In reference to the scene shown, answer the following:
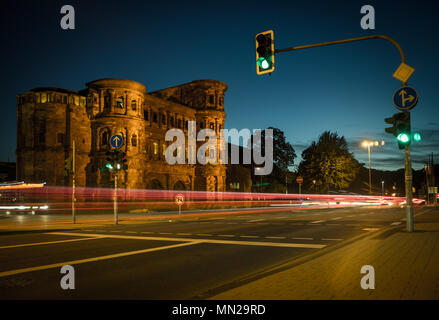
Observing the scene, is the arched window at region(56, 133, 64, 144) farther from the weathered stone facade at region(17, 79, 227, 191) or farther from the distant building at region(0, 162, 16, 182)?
the distant building at region(0, 162, 16, 182)

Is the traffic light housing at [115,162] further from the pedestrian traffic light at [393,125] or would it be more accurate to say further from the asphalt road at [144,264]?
the pedestrian traffic light at [393,125]

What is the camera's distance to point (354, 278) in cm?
658

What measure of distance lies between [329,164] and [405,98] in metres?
54.3

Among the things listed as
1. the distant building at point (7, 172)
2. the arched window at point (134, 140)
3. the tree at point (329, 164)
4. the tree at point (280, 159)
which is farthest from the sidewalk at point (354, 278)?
the distant building at point (7, 172)

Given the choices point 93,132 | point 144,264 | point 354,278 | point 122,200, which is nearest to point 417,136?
point 354,278

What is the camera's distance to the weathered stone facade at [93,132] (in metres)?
47.6

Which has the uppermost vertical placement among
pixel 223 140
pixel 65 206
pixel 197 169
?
pixel 223 140

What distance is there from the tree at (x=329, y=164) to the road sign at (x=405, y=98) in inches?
2075

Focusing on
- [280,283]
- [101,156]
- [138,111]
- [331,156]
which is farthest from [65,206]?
[331,156]
